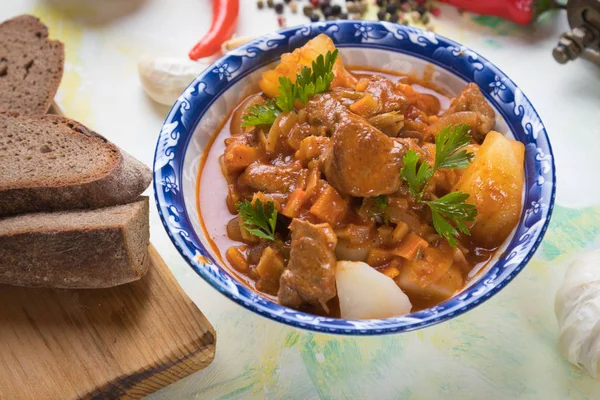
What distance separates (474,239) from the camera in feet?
10.7

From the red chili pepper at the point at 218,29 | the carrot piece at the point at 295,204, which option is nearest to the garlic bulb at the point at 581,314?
the carrot piece at the point at 295,204

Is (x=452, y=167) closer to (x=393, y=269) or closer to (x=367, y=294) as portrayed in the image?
(x=393, y=269)

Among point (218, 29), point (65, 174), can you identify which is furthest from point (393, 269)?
point (218, 29)

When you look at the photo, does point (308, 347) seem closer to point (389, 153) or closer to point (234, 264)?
point (234, 264)

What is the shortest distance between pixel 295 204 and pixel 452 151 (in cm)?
82

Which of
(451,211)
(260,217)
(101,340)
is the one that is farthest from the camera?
(101,340)

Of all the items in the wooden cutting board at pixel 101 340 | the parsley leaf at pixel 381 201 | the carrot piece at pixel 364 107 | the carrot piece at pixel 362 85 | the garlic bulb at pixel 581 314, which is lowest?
the wooden cutting board at pixel 101 340

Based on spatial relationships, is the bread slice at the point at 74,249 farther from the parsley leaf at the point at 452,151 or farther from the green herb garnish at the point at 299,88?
the parsley leaf at the point at 452,151

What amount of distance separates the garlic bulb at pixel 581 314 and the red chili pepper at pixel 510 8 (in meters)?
2.20

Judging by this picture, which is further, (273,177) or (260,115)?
(260,115)

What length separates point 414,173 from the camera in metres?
3.08

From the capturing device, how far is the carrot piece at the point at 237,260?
3.24 meters

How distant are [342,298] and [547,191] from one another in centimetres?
113

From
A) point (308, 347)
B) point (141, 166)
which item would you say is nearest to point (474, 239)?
point (308, 347)
